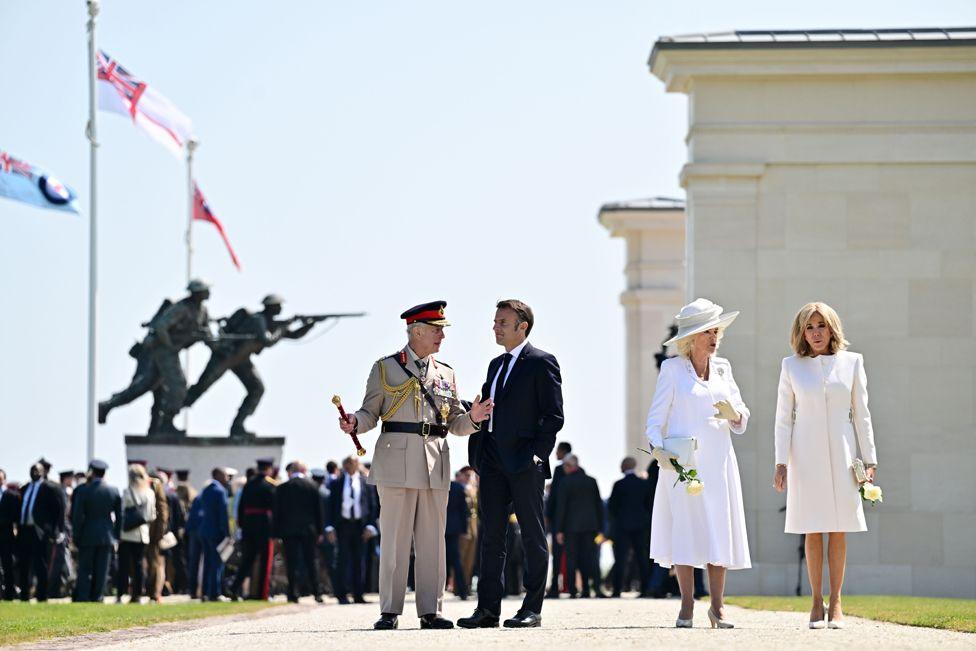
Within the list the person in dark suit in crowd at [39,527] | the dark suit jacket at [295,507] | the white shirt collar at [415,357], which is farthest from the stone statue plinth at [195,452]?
the white shirt collar at [415,357]

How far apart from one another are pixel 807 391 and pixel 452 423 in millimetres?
2314

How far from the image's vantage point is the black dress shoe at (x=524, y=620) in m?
12.8

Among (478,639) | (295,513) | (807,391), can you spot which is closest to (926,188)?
(295,513)

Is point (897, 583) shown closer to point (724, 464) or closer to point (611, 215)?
point (724, 464)

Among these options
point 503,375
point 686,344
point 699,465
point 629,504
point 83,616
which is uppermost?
point 686,344

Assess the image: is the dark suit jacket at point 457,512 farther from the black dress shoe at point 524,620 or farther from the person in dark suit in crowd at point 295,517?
the black dress shoe at point 524,620

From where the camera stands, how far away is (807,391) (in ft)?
40.9

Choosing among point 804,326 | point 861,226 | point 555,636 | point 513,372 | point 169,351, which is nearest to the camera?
point 555,636

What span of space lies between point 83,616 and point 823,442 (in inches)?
304

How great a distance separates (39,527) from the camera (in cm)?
2441

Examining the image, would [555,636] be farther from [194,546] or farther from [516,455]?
[194,546]

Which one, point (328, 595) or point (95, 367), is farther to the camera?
point (95, 367)

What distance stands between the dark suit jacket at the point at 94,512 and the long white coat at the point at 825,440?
1215 centimetres

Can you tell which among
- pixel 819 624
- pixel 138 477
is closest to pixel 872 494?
pixel 819 624
